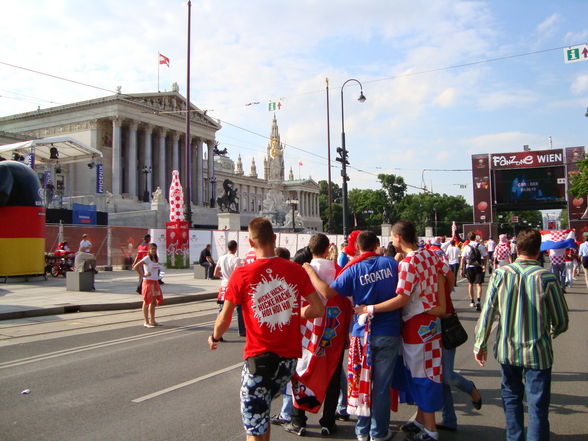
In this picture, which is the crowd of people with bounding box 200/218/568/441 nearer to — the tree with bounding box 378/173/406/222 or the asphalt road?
the asphalt road

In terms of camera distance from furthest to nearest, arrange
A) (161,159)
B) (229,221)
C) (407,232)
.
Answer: (161,159)
(229,221)
(407,232)

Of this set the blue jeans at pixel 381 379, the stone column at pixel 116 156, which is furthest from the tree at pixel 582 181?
the stone column at pixel 116 156

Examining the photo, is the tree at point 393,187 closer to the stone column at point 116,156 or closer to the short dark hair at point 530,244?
the stone column at point 116,156

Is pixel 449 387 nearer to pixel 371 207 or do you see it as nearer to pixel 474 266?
pixel 474 266

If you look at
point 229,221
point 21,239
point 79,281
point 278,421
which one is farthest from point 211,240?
point 278,421

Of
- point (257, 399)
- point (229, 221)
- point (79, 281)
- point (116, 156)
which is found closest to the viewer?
point (257, 399)

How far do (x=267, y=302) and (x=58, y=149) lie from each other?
40452 millimetres

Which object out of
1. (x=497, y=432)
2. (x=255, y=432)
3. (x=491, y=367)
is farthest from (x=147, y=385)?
(x=491, y=367)

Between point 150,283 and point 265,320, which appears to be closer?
point 265,320

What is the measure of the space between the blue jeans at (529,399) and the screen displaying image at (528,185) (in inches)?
1942

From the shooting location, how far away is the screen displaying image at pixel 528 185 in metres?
48.1

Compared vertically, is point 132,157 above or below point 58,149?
above

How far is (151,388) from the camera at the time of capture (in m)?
6.25

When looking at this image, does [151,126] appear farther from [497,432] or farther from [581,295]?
[497,432]
